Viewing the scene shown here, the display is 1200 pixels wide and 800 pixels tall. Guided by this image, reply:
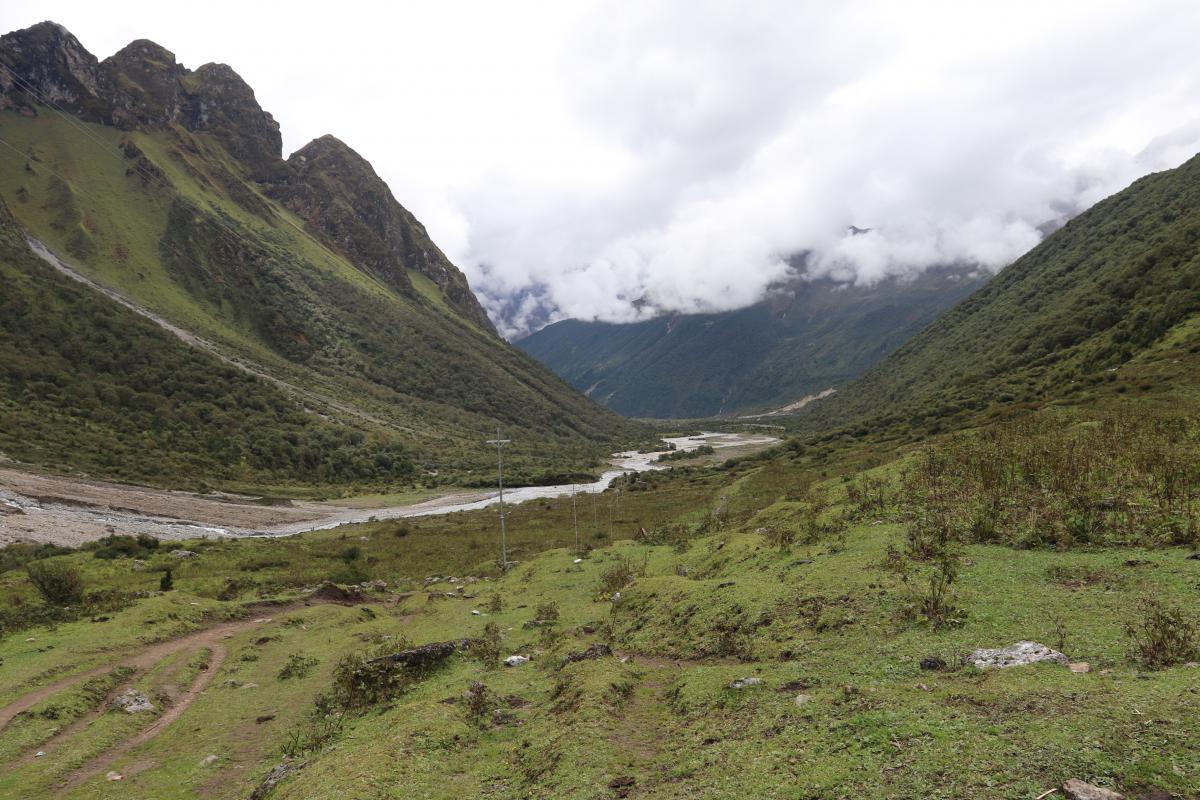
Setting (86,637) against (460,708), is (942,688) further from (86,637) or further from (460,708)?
(86,637)

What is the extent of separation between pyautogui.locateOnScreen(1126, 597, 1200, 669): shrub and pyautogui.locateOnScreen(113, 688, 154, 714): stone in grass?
20.5 metres

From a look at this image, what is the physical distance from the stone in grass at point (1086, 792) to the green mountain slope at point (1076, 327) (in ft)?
123

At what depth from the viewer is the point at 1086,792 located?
16.1 feet

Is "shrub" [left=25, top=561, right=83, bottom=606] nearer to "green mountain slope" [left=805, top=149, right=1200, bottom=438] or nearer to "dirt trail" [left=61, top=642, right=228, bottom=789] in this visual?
"dirt trail" [left=61, top=642, right=228, bottom=789]

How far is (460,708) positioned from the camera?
36.3 ft

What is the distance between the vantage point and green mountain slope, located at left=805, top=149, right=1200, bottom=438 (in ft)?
161

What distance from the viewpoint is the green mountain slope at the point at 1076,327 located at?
48938mm

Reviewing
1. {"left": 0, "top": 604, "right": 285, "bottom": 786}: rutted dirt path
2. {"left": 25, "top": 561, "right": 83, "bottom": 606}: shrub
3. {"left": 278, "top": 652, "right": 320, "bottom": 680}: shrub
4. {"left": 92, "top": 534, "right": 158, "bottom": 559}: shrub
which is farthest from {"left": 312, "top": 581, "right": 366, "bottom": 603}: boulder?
{"left": 92, "top": 534, "right": 158, "bottom": 559}: shrub

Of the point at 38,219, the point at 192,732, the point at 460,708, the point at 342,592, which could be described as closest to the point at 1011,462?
the point at 460,708

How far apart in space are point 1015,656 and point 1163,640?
157 centimetres

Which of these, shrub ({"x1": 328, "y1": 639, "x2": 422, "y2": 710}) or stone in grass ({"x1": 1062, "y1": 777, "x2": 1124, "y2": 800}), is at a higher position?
stone in grass ({"x1": 1062, "y1": 777, "x2": 1124, "y2": 800})

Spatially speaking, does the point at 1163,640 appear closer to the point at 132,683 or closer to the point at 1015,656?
the point at 1015,656

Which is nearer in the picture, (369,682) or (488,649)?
(369,682)

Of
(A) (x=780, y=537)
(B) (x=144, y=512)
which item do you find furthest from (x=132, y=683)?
(B) (x=144, y=512)
